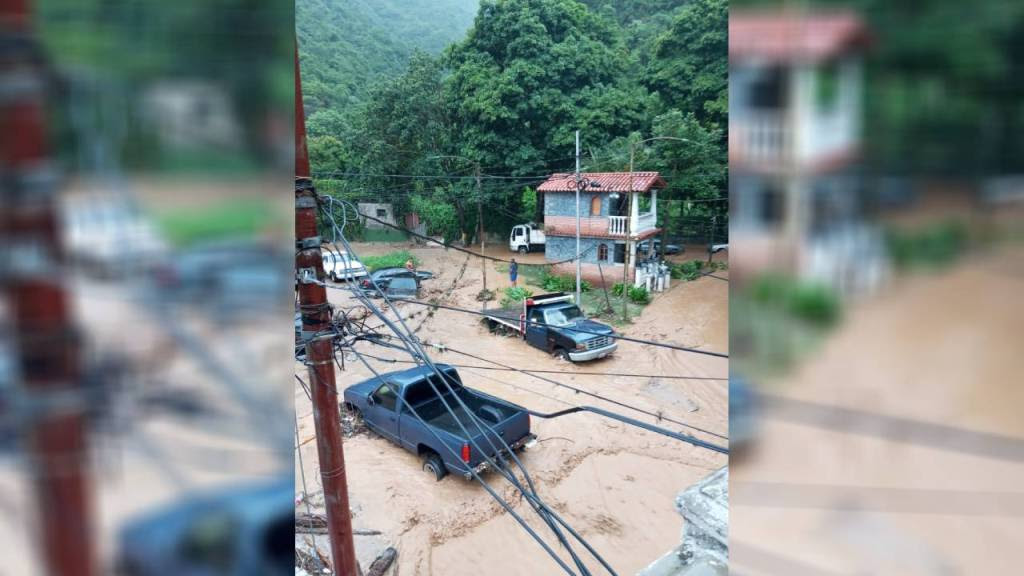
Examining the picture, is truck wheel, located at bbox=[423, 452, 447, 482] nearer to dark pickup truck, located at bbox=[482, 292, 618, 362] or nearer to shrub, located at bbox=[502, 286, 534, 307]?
dark pickup truck, located at bbox=[482, 292, 618, 362]

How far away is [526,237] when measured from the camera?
644 inches

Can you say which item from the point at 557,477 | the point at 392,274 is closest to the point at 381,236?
the point at 392,274

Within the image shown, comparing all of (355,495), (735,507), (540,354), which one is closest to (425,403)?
(355,495)

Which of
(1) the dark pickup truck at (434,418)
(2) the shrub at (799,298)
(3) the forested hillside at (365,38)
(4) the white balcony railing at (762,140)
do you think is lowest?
(1) the dark pickup truck at (434,418)

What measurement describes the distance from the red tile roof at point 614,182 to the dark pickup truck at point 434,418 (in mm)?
7737

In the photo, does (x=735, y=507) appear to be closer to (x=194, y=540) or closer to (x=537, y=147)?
(x=194, y=540)

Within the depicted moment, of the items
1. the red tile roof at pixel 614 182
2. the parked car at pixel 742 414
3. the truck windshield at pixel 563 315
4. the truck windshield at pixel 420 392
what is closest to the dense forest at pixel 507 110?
the red tile roof at pixel 614 182

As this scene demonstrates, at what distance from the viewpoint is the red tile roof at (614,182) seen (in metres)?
12.8

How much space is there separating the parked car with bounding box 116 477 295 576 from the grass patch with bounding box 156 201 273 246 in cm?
22

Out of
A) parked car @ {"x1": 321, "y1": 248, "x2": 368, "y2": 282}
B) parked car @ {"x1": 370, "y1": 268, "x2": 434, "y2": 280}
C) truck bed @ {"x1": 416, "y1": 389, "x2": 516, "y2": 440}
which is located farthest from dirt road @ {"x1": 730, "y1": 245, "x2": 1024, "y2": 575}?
parked car @ {"x1": 370, "y1": 268, "x2": 434, "y2": 280}

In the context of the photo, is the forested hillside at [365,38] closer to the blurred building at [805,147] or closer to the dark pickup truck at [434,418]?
the dark pickup truck at [434,418]

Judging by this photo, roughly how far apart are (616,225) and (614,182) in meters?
1.07

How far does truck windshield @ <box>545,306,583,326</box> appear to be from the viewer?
32.2 feet

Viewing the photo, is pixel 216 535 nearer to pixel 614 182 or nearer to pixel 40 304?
pixel 40 304
